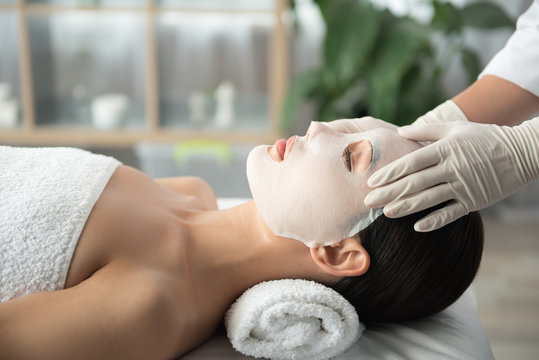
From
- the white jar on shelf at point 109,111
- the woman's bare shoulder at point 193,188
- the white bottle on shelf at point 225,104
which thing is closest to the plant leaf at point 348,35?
the white bottle on shelf at point 225,104

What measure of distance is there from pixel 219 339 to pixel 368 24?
1.99m

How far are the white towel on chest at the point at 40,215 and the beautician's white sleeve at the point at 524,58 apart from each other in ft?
3.43

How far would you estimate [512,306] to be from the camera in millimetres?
2371

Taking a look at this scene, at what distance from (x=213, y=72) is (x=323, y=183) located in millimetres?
2414

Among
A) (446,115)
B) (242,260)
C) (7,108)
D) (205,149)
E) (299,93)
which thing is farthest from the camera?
(7,108)

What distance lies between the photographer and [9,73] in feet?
10.8

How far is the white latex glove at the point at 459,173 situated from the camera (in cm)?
102

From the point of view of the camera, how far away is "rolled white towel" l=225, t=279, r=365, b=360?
103cm

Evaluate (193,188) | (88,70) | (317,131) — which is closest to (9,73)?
(88,70)

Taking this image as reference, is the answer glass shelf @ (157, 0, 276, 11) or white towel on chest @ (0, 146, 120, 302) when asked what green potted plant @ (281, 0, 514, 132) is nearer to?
glass shelf @ (157, 0, 276, 11)

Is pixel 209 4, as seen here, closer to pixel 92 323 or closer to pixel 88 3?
pixel 88 3

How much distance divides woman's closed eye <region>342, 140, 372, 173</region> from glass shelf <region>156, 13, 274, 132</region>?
2.20 meters

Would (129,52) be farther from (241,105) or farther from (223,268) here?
(223,268)

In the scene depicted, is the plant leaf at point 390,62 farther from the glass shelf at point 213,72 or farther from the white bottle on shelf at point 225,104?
the white bottle on shelf at point 225,104
